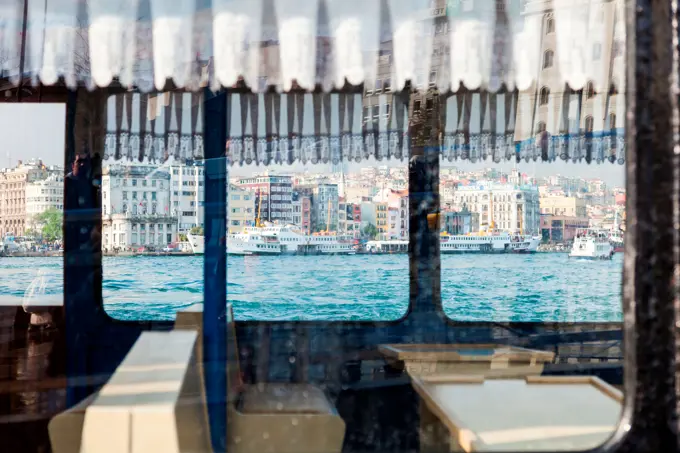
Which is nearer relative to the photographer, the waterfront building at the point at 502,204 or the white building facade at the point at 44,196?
the white building facade at the point at 44,196

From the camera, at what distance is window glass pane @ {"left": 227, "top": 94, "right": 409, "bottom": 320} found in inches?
157

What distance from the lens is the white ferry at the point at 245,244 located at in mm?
3675

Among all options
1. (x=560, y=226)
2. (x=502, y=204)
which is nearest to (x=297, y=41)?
(x=560, y=226)

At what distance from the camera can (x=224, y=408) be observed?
298 cm

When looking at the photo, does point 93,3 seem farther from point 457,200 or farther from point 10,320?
point 457,200

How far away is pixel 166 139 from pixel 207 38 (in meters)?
1.46

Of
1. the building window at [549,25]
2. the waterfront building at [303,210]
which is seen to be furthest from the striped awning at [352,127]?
the building window at [549,25]

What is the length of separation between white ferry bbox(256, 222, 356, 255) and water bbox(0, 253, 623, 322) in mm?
71

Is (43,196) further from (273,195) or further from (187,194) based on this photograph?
(273,195)

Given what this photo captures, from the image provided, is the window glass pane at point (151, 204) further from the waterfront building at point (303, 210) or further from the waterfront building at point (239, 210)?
the waterfront building at point (303, 210)

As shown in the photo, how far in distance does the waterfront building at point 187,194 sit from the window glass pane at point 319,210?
0.20 metres

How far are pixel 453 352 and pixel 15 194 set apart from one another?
2.74 metres

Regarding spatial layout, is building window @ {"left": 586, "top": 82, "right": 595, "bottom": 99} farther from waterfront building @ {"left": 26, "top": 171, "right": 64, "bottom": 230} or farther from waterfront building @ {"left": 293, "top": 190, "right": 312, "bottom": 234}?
waterfront building @ {"left": 26, "top": 171, "right": 64, "bottom": 230}

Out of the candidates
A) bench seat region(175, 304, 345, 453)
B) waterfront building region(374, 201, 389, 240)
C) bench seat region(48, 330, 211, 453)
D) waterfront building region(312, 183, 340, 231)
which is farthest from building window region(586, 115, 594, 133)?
bench seat region(48, 330, 211, 453)
